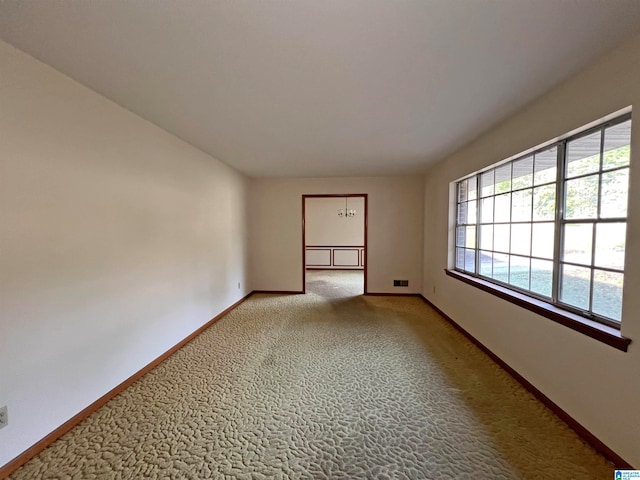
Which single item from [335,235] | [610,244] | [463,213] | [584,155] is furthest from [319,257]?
[610,244]

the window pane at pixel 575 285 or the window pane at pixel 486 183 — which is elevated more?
the window pane at pixel 486 183

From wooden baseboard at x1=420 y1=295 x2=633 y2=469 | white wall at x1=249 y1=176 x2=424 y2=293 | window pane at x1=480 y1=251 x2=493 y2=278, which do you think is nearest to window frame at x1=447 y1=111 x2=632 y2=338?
window pane at x1=480 y1=251 x2=493 y2=278

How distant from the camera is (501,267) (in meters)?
2.83

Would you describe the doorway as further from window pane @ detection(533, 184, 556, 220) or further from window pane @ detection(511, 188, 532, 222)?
window pane @ detection(533, 184, 556, 220)

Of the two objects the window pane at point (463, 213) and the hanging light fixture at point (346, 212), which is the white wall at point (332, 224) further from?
the window pane at point (463, 213)

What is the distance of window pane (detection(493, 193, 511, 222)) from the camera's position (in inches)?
107

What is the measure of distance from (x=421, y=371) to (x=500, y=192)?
2.04 m

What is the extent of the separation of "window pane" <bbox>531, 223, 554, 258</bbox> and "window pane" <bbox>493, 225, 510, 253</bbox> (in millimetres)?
385

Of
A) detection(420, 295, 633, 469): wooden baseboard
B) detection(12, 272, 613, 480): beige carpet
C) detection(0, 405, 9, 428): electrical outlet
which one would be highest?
detection(0, 405, 9, 428): electrical outlet

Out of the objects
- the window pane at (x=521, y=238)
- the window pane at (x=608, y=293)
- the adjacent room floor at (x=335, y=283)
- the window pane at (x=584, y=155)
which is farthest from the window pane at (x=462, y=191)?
the adjacent room floor at (x=335, y=283)

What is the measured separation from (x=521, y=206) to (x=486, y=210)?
0.63m

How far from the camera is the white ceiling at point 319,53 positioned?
123 centimetres

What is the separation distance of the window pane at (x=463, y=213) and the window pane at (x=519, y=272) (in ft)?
3.70

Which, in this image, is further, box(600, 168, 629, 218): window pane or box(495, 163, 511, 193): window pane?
box(495, 163, 511, 193): window pane
